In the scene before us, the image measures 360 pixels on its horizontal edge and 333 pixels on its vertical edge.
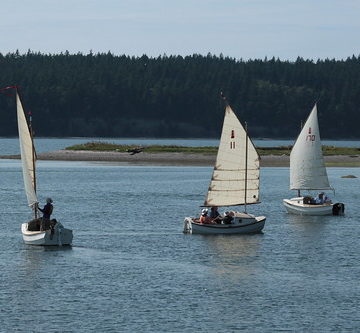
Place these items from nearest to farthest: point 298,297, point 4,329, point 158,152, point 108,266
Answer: point 4,329 → point 298,297 → point 108,266 → point 158,152

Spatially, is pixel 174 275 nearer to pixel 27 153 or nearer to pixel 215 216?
pixel 27 153

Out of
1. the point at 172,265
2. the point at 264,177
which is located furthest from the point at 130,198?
the point at 172,265

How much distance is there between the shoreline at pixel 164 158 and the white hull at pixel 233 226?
9004cm

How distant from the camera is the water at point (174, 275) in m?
46.1

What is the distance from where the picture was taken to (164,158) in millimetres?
178500

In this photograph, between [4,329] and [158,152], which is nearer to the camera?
[4,329]

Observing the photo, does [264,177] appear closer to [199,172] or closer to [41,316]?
[199,172]

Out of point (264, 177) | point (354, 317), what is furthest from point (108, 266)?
point (264, 177)

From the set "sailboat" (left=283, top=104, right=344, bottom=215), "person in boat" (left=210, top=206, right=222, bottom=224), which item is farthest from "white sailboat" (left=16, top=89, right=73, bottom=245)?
"sailboat" (left=283, top=104, right=344, bottom=215)

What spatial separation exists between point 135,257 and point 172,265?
13.6ft

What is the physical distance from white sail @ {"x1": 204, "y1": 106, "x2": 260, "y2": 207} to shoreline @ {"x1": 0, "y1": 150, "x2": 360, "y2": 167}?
87807mm

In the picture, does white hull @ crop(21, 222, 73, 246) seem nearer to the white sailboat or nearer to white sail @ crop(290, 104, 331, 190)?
the white sailboat

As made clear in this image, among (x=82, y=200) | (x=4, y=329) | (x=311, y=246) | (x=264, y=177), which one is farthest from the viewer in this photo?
(x=264, y=177)

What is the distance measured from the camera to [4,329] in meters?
44.2
